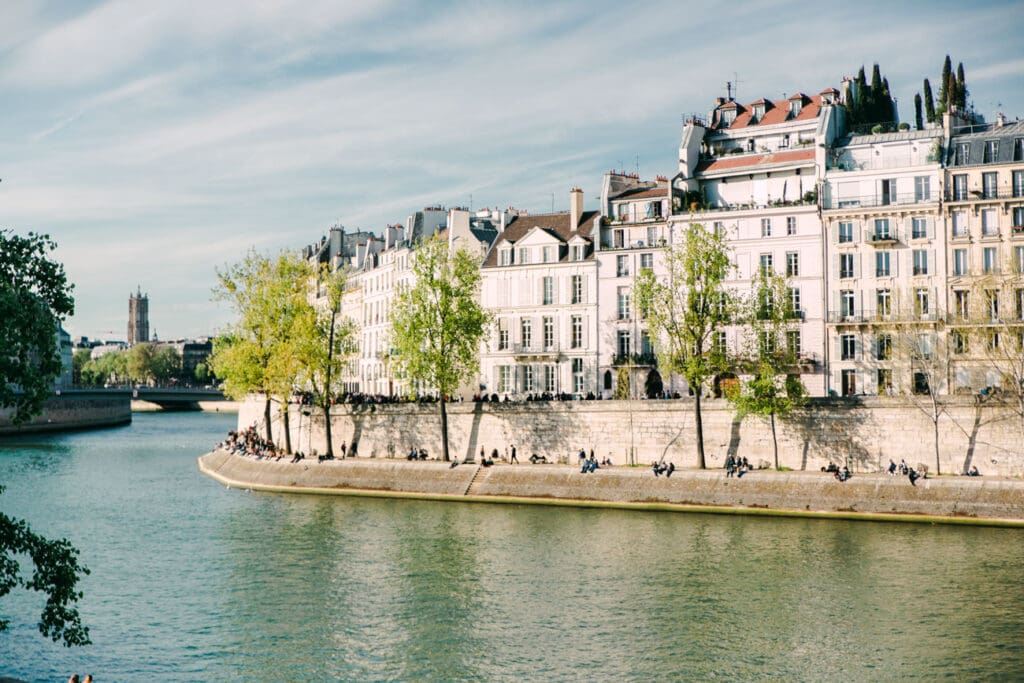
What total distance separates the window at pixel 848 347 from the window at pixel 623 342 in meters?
14.0

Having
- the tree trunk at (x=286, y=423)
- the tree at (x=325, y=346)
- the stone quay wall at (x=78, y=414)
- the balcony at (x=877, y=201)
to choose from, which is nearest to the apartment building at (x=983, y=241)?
the balcony at (x=877, y=201)

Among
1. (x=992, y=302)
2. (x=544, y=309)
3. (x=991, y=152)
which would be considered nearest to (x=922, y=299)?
(x=992, y=302)

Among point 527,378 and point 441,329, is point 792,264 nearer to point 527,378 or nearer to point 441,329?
point 527,378

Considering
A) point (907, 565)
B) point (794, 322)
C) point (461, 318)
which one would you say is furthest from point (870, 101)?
point (907, 565)

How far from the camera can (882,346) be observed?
62156mm

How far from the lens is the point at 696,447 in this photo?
198ft

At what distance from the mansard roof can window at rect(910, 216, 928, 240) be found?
70.1ft

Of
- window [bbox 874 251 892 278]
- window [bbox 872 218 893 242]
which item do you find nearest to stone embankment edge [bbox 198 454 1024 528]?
window [bbox 874 251 892 278]

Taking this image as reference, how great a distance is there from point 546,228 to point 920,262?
26.2 meters

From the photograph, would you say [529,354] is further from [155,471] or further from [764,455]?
[155,471]

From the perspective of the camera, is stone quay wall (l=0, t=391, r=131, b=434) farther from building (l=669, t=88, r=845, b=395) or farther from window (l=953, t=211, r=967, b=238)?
window (l=953, t=211, r=967, b=238)

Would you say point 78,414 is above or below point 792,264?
below

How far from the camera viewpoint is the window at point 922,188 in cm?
6238

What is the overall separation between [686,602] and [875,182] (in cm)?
3794
